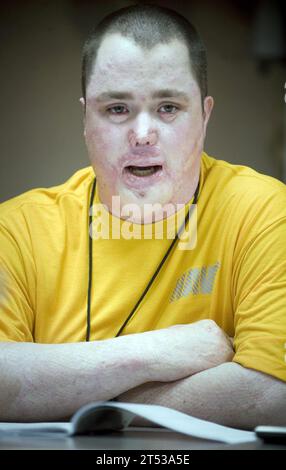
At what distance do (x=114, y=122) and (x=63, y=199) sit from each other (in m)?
0.23

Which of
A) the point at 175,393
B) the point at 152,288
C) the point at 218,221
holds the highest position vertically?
the point at 218,221

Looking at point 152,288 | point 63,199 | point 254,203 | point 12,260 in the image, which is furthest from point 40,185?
point 254,203

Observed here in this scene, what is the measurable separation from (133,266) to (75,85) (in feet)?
1.49

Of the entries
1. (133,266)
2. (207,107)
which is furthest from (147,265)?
(207,107)

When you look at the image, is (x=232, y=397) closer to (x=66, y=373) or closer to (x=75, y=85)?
(x=66, y=373)

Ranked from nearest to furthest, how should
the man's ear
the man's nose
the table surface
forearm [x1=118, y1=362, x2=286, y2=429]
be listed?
the table surface → forearm [x1=118, y1=362, x2=286, y2=429] → the man's nose → the man's ear

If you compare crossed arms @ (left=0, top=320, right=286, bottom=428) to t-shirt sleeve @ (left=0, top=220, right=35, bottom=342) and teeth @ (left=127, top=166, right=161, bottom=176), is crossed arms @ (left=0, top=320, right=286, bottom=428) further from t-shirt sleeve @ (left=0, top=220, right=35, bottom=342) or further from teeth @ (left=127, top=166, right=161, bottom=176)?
teeth @ (left=127, top=166, right=161, bottom=176)

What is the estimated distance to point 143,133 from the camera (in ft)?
6.46

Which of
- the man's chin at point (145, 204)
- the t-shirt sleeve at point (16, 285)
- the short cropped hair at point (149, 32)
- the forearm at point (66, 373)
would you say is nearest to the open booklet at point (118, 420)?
the forearm at point (66, 373)

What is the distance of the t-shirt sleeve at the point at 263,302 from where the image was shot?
1.83 m

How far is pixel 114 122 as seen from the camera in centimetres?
202

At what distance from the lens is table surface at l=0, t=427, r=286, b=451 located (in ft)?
4.81

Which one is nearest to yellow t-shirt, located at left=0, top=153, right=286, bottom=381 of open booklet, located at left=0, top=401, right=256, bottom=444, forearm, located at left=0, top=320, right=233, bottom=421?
forearm, located at left=0, top=320, right=233, bottom=421
